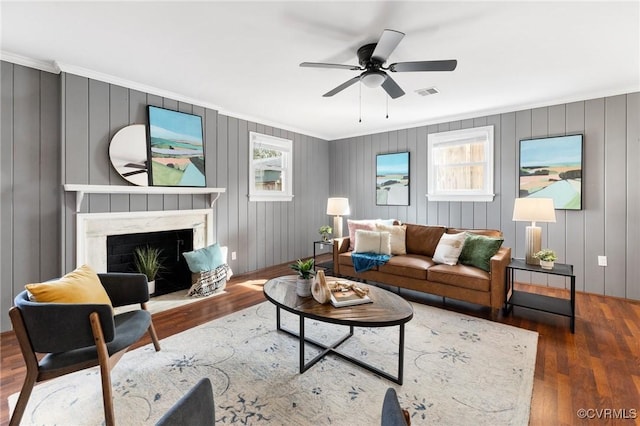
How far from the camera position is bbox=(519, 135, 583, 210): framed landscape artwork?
3.64m

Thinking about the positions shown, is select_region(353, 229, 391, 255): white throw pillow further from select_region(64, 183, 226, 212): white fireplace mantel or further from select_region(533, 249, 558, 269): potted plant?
select_region(64, 183, 226, 212): white fireplace mantel

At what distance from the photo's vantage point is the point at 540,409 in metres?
1.69

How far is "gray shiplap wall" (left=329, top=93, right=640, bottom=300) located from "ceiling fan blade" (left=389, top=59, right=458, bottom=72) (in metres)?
2.56

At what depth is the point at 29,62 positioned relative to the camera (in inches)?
105

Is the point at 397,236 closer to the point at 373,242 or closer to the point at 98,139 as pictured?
the point at 373,242

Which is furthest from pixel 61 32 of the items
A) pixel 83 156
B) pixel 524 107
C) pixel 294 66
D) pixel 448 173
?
pixel 524 107

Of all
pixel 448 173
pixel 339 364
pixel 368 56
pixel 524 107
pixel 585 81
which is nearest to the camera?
pixel 339 364

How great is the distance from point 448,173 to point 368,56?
288 centimetres

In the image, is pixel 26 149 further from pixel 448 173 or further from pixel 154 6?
pixel 448 173

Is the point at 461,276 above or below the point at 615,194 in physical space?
below

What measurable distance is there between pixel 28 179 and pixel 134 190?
83cm

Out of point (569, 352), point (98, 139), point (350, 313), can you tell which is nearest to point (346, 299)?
point (350, 313)

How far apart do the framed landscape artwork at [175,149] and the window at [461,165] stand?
3.54m

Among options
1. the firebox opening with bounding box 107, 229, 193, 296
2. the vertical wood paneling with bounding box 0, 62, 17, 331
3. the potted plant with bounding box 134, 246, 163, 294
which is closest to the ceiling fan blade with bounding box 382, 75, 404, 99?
the firebox opening with bounding box 107, 229, 193, 296
